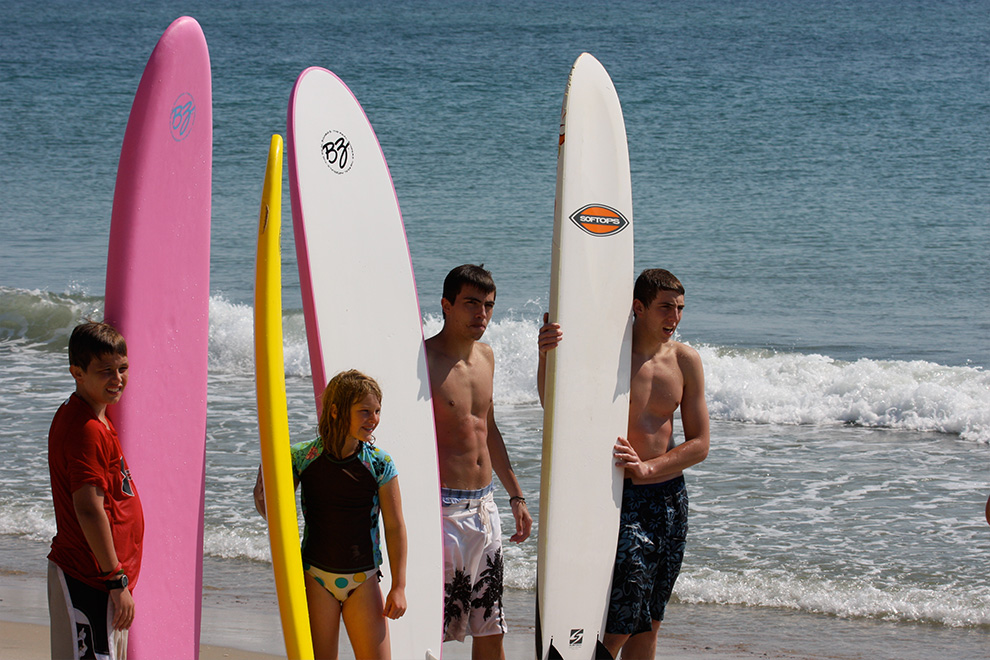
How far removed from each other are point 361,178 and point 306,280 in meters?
0.42

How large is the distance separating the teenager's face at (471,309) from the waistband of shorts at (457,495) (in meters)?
0.48

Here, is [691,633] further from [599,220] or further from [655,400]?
[599,220]

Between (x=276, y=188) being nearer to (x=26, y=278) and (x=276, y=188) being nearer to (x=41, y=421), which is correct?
(x=41, y=421)

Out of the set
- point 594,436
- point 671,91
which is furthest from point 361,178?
point 671,91

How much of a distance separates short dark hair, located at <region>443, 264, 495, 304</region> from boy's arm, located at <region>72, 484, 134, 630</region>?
1136mm

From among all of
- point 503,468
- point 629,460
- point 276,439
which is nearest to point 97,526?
point 276,439

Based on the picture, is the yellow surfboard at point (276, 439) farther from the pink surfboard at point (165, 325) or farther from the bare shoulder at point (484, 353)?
the bare shoulder at point (484, 353)

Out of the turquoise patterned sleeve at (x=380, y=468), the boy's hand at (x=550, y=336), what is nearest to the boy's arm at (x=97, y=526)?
the turquoise patterned sleeve at (x=380, y=468)

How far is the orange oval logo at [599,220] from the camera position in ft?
11.2

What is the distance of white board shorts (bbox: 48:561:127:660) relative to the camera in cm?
241

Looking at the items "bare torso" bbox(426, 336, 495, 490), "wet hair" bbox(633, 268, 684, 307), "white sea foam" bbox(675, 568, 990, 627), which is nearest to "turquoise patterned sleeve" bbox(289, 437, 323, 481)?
"bare torso" bbox(426, 336, 495, 490)

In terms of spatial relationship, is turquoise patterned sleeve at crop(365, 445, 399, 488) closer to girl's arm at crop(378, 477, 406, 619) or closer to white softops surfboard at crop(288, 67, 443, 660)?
girl's arm at crop(378, 477, 406, 619)

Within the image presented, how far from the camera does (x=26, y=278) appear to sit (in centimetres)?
1244

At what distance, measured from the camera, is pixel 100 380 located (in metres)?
2.40
